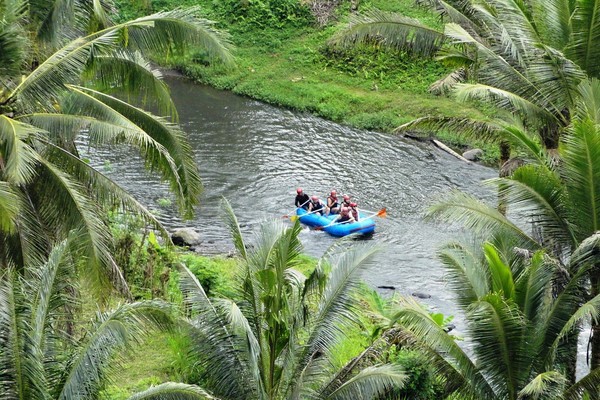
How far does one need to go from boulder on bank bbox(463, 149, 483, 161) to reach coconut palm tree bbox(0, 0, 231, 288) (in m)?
17.8

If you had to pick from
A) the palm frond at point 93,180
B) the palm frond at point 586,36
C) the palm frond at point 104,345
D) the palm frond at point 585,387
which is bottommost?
the palm frond at point 585,387

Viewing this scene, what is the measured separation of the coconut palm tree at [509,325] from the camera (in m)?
11.6

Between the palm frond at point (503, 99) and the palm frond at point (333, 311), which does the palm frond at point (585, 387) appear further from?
the palm frond at point (503, 99)

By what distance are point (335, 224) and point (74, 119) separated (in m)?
12.9

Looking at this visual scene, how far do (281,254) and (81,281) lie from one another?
9.11 ft

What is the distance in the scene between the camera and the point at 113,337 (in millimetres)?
9898

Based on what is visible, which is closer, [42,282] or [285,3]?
[42,282]

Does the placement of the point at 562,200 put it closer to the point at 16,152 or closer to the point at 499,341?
the point at 499,341

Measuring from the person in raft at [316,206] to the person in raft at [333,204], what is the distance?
194 mm

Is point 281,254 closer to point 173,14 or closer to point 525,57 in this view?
point 173,14

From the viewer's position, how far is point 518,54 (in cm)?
1491

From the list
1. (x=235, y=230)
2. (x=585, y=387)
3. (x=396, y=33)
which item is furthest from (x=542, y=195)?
(x=396, y=33)

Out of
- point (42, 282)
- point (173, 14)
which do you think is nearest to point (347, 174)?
point (173, 14)

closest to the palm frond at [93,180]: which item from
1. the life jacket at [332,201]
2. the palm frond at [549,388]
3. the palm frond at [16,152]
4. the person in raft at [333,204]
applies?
the palm frond at [16,152]
